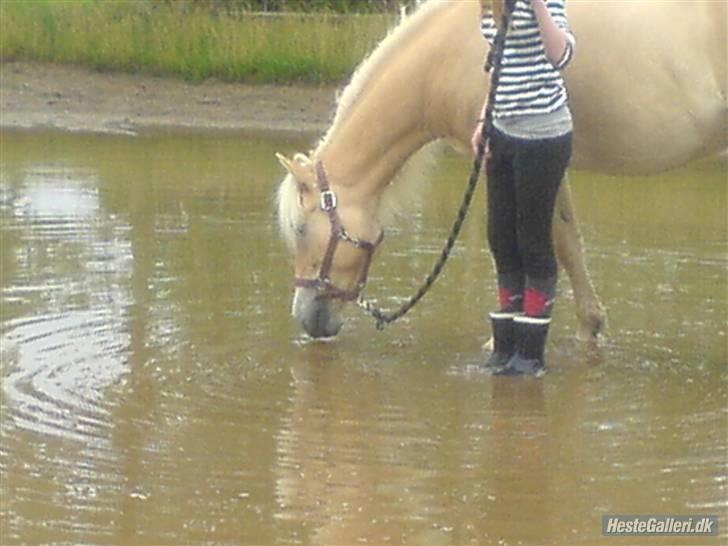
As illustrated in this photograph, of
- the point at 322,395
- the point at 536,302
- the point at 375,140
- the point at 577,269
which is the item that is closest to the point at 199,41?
the point at 577,269

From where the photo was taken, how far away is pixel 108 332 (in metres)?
7.99

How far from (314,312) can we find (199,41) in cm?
1088

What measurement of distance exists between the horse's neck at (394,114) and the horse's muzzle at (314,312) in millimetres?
483

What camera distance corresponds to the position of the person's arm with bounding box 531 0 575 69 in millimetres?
6777

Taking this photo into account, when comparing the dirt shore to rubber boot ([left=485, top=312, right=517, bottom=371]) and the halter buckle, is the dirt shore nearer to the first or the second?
the halter buckle

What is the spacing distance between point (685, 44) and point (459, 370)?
1.60 m

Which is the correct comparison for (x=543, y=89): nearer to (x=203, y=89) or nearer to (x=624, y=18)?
(x=624, y=18)

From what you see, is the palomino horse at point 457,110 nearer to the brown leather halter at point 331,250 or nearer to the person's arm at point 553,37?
the brown leather halter at point 331,250

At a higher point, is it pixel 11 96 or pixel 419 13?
pixel 419 13

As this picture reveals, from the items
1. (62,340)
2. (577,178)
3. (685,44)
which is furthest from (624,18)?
(577,178)

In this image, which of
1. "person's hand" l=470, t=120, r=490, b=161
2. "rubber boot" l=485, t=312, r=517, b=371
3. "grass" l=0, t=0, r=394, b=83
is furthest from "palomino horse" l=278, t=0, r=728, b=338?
"grass" l=0, t=0, r=394, b=83

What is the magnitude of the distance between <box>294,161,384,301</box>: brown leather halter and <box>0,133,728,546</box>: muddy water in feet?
0.92

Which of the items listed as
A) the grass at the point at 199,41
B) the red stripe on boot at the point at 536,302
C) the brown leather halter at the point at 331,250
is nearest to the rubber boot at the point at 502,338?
the red stripe on boot at the point at 536,302

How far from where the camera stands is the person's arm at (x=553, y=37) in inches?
267
